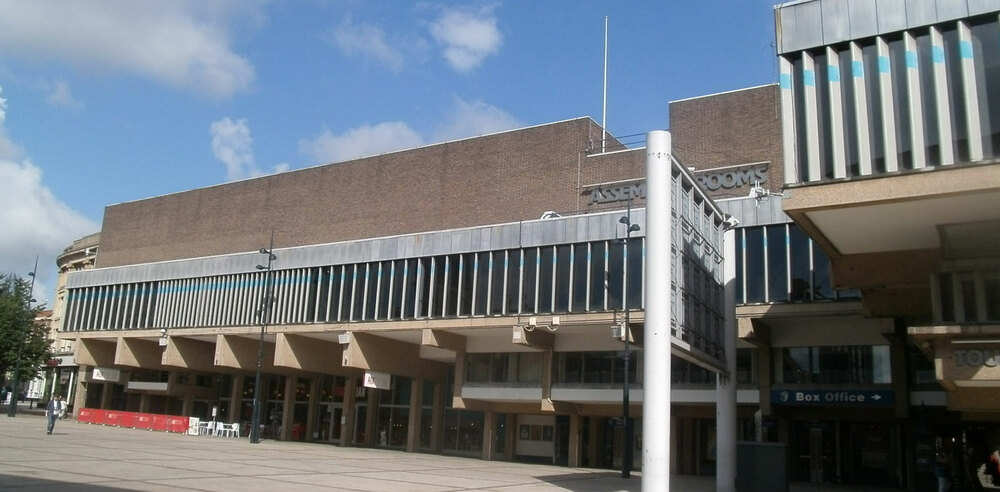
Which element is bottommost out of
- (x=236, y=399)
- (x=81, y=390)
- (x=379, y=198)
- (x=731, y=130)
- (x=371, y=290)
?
(x=236, y=399)

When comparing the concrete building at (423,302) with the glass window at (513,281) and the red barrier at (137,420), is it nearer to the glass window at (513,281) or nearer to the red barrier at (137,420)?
the glass window at (513,281)

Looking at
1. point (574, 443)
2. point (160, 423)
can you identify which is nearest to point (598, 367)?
point (574, 443)

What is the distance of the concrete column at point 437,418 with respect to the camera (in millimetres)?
42019

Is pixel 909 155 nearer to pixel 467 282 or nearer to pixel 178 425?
pixel 467 282

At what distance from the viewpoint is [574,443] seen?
35.5 metres

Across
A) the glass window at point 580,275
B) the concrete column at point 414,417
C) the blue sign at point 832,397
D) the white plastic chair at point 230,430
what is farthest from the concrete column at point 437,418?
the blue sign at point 832,397

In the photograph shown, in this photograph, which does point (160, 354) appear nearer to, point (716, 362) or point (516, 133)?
point (516, 133)

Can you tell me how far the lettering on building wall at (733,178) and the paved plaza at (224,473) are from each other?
12.8 metres

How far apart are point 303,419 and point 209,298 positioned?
928 cm

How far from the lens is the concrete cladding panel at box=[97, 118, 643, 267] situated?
1609 inches

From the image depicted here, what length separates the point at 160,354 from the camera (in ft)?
171

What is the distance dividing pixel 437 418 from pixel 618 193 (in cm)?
1491

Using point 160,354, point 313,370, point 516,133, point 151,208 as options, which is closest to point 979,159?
point 516,133

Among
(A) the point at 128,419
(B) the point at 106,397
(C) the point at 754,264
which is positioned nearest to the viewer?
(C) the point at 754,264
